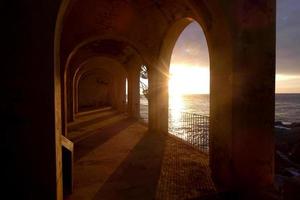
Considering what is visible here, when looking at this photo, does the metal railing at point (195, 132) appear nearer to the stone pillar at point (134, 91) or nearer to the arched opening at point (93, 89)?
the stone pillar at point (134, 91)

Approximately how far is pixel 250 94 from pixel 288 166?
320 inches

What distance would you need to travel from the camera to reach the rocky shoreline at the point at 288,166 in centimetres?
255

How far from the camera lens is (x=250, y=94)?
368 cm

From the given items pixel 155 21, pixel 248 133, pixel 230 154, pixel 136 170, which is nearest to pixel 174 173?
pixel 136 170

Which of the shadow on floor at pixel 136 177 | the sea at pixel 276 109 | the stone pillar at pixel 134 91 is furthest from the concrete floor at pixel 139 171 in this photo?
the stone pillar at pixel 134 91

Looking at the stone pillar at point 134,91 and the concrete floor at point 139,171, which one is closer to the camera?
the concrete floor at point 139,171

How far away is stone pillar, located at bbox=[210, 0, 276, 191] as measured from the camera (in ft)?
12.0

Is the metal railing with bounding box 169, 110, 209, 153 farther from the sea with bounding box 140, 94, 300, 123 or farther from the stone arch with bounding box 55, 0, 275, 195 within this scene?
the stone arch with bounding box 55, 0, 275, 195

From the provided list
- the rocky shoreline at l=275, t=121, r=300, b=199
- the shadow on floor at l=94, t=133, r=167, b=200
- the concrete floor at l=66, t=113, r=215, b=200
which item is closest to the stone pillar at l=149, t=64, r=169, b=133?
the concrete floor at l=66, t=113, r=215, b=200

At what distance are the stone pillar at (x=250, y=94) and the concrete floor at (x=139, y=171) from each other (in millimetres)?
708

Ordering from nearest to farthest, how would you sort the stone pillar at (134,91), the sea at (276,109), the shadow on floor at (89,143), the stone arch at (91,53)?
the shadow on floor at (89,143)
the stone arch at (91,53)
the stone pillar at (134,91)
the sea at (276,109)

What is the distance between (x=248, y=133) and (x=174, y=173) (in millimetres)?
1697
